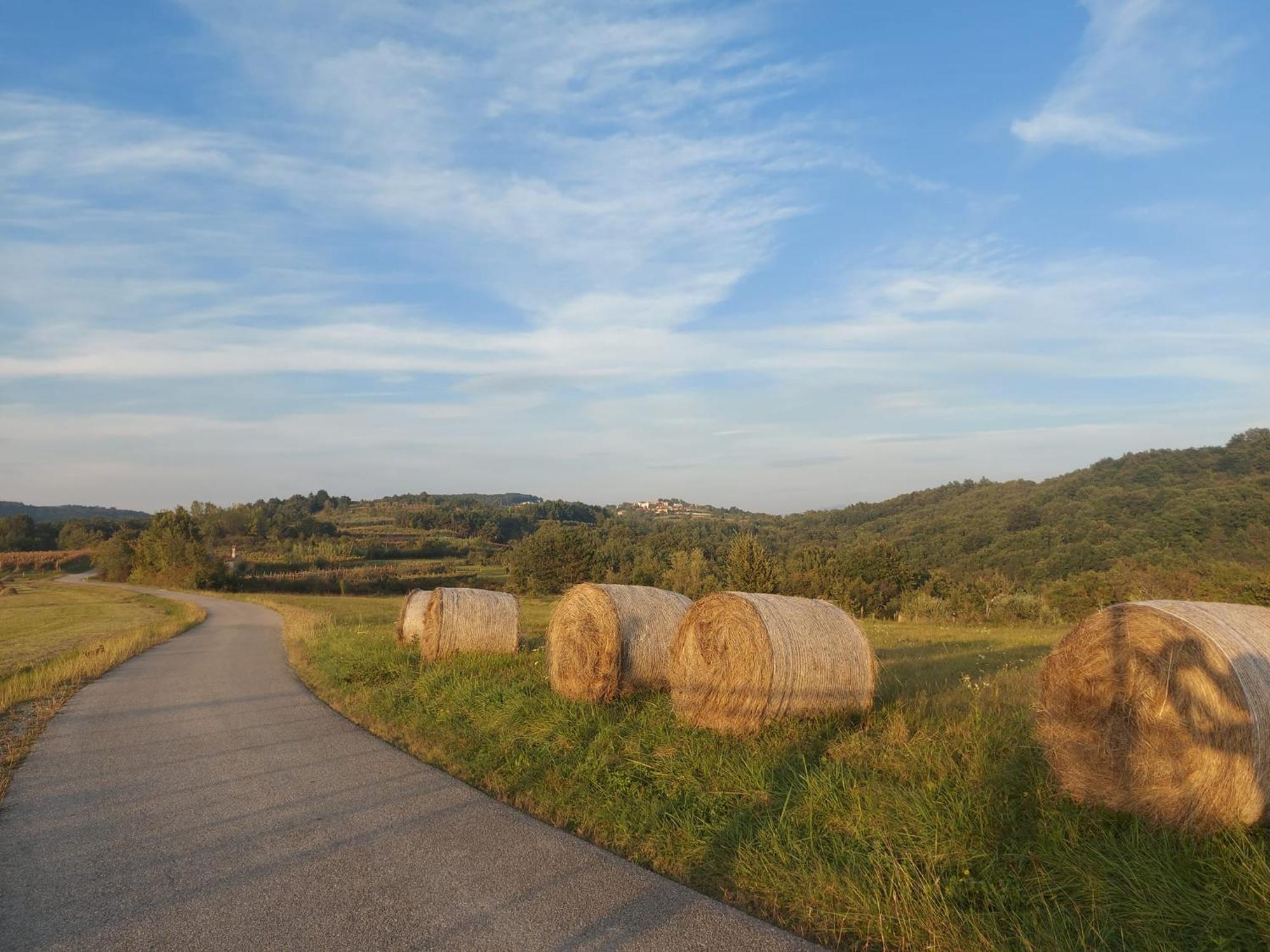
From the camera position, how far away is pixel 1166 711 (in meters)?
5.22

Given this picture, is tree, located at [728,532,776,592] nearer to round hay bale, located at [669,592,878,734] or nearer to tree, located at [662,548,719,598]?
tree, located at [662,548,719,598]

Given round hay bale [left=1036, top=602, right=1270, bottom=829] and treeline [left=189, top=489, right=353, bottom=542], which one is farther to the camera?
treeline [left=189, top=489, right=353, bottom=542]

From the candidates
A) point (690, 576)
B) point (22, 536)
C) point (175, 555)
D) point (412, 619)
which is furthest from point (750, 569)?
point (22, 536)

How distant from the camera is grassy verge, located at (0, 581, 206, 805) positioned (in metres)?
11.0

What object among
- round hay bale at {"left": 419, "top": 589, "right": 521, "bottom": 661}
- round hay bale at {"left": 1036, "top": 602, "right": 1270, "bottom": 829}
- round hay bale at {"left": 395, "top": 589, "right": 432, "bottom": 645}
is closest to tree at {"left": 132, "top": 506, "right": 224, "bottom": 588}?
round hay bale at {"left": 395, "top": 589, "right": 432, "bottom": 645}

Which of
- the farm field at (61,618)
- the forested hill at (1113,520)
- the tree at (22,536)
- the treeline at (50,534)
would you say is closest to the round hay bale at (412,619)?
the farm field at (61,618)

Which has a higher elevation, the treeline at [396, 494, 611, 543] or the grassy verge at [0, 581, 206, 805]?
the treeline at [396, 494, 611, 543]

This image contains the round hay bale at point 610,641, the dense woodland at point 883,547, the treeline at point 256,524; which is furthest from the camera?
the treeline at point 256,524

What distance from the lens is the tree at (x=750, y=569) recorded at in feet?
146

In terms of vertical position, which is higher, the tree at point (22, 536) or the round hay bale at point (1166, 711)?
the tree at point (22, 536)

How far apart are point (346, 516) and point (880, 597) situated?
4344 inches

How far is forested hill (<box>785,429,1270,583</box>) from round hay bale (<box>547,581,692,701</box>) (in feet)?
104

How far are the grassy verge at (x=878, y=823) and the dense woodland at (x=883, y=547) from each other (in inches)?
771

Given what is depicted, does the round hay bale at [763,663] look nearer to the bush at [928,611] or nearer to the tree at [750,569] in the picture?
the bush at [928,611]
